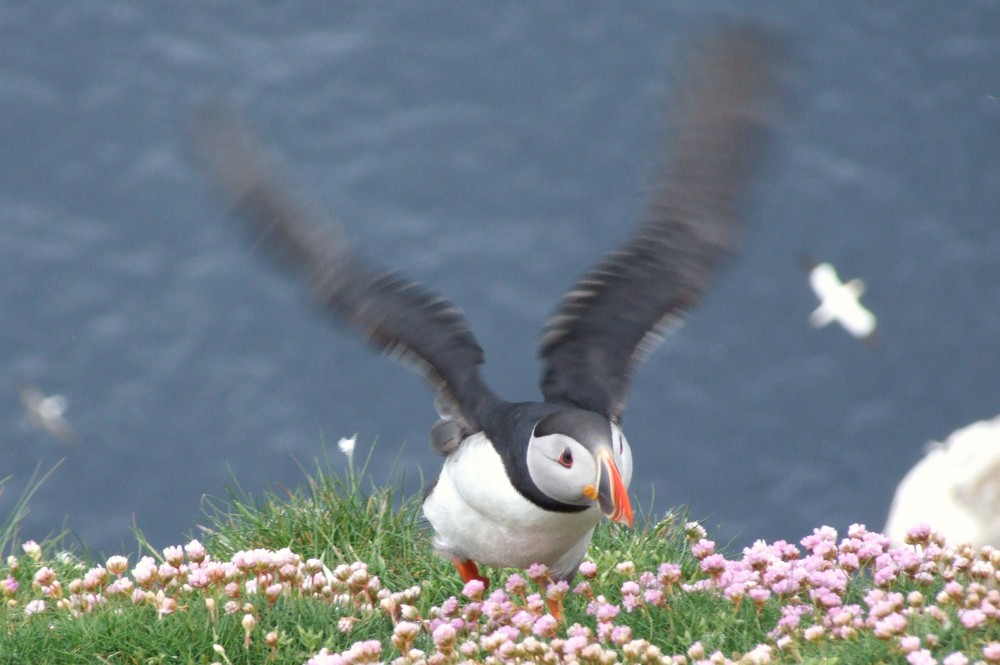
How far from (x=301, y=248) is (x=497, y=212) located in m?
10.6

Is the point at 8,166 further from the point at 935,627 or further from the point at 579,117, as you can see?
the point at 935,627

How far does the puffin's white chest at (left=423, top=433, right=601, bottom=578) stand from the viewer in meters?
6.28

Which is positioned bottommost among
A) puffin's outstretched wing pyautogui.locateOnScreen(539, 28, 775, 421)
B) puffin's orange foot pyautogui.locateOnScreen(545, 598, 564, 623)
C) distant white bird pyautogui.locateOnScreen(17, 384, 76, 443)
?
puffin's orange foot pyautogui.locateOnScreen(545, 598, 564, 623)

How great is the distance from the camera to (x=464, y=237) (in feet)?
55.5

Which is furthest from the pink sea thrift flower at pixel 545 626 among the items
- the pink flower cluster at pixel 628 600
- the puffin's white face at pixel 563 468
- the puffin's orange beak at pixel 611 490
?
the puffin's white face at pixel 563 468

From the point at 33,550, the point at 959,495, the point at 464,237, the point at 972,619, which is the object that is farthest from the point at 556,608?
the point at 464,237

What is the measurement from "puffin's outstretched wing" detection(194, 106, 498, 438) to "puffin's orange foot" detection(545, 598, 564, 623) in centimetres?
89

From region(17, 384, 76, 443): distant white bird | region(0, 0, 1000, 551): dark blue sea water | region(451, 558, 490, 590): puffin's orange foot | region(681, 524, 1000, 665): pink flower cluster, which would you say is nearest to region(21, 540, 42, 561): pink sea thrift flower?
region(451, 558, 490, 590): puffin's orange foot

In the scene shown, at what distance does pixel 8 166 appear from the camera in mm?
17047

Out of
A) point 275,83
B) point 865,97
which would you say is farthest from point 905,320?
point 275,83

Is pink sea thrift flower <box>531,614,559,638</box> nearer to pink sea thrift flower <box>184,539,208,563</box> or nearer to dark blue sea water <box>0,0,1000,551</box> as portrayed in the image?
pink sea thrift flower <box>184,539,208,563</box>

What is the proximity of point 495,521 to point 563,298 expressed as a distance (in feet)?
3.26

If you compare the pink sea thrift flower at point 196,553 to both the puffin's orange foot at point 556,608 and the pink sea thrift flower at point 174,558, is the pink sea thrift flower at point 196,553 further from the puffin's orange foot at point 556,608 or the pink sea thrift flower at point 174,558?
the puffin's orange foot at point 556,608

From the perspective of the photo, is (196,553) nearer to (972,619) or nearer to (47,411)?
(972,619)
